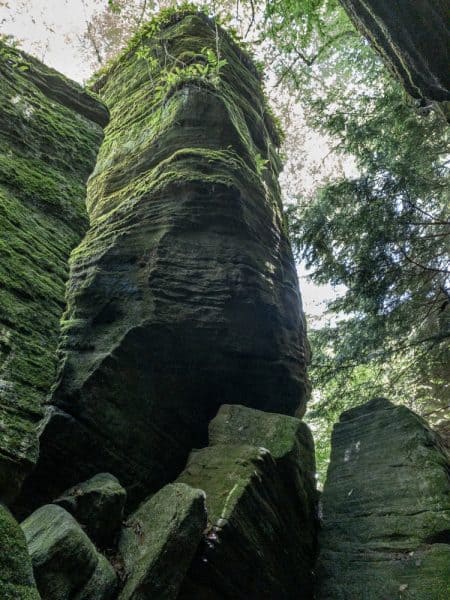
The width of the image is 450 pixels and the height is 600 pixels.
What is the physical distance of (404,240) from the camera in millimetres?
9953

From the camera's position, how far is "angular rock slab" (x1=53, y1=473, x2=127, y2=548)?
13.6ft

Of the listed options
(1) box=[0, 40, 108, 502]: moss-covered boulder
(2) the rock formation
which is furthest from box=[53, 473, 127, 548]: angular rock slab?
(2) the rock formation

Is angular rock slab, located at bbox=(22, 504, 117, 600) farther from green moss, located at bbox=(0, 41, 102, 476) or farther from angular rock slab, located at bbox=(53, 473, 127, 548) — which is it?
green moss, located at bbox=(0, 41, 102, 476)

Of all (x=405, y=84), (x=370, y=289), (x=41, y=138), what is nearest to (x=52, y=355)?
(x=41, y=138)

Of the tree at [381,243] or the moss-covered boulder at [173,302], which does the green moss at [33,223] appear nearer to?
the moss-covered boulder at [173,302]

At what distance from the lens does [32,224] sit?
3527mm

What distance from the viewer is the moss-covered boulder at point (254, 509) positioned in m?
4.35

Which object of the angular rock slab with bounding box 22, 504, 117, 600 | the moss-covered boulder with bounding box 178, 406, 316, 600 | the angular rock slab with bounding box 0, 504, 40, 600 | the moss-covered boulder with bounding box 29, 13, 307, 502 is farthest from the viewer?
the moss-covered boulder with bounding box 29, 13, 307, 502

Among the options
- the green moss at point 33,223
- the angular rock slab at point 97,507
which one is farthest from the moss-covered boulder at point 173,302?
the green moss at point 33,223

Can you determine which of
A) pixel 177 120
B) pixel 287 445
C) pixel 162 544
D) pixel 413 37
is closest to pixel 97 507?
pixel 162 544

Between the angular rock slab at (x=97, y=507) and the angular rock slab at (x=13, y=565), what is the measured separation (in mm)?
2297

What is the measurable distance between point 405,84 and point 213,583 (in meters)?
6.52

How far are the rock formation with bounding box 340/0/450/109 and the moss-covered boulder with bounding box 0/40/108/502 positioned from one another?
3576 mm

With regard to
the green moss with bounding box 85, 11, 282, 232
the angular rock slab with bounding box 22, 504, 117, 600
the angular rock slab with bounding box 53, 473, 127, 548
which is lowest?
the angular rock slab with bounding box 22, 504, 117, 600
